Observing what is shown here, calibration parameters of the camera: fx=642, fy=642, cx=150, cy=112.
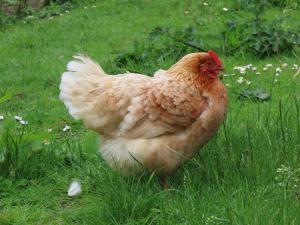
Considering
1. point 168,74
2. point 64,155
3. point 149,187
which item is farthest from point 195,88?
point 64,155

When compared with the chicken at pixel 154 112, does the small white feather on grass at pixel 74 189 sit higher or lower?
lower

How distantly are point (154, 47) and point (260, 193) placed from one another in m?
4.73

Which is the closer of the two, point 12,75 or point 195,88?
point 195,88

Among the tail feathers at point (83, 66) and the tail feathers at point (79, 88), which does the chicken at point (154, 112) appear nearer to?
the tail feathers at point (79, 88)

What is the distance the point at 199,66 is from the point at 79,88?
92cm

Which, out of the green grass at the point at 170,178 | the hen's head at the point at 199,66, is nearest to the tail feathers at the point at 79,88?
the green grass at the point at 170,178

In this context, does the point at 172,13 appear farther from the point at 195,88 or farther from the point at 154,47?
the point at 195,88

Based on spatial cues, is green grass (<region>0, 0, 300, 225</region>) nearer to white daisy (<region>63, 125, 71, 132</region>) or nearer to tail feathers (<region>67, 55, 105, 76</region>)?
white daisy (<region>63, 125, 71, 132</region>)

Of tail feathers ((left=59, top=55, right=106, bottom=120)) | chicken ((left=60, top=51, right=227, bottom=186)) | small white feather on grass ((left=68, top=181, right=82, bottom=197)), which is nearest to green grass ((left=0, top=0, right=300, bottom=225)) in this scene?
small white feather on grass ((left=68, top=181, right=82, bottom=197))

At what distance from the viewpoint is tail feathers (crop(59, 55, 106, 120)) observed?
484cm

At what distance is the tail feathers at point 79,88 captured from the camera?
484 centimetres

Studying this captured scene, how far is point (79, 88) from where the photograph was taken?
489 cm

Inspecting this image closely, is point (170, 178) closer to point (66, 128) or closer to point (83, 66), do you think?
point (83, 66)

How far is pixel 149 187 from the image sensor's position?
4523 millimetres
